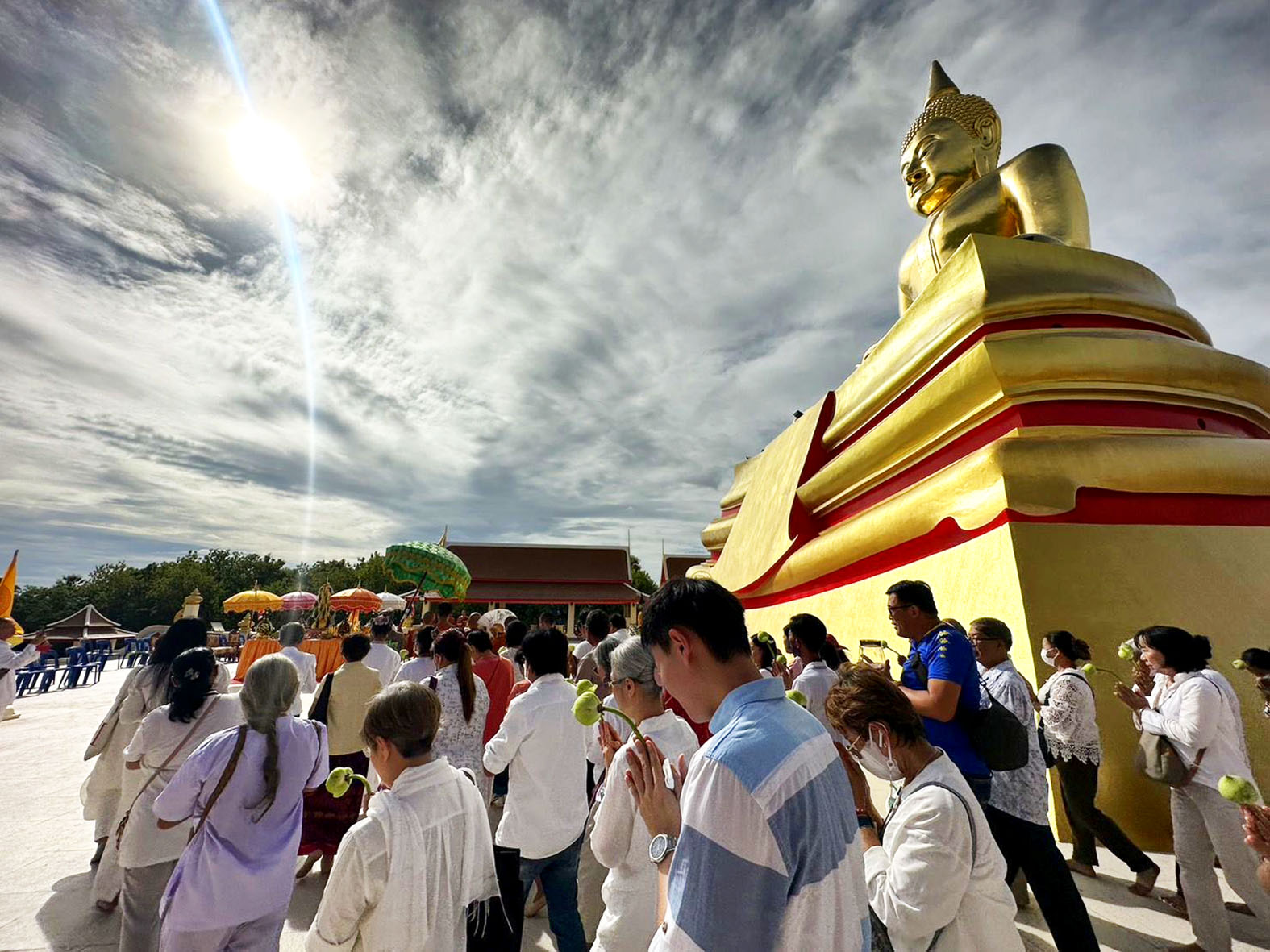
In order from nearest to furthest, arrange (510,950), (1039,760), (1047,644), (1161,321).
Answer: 1. (510,950)
2. (1039,760)
3. (1047,644)
4. (1161,321)

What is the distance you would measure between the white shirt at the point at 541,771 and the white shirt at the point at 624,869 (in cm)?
77

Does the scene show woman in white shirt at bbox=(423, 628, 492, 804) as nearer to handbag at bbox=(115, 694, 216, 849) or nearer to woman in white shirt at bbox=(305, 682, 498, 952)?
handbag at bbox=(115, 694, 216, 849)

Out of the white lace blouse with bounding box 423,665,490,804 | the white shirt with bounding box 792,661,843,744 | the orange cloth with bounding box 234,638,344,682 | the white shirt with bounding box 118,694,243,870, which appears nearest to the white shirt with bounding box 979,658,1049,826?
the white shirt with bounding box 792,661,843,744

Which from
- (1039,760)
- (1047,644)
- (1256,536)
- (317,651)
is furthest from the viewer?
(317,651)

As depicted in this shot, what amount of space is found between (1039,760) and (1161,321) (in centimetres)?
534

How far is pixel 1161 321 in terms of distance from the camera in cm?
601

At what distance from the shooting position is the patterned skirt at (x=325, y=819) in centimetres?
384

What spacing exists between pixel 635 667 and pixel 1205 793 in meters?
2.95

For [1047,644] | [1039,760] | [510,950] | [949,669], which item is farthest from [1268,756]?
[510,950]

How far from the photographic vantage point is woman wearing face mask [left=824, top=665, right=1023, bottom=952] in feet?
5.03

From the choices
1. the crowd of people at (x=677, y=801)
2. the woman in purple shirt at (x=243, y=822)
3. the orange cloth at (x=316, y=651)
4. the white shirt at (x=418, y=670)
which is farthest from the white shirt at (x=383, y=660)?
the orange cloth at (x=316, y=651)

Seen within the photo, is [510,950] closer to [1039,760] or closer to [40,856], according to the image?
[1039,760]

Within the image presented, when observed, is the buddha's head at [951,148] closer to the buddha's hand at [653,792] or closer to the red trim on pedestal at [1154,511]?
the red trim on pedestal at [1154,511]

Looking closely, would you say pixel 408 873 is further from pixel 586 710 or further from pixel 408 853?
pixel 586 710
